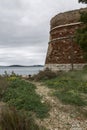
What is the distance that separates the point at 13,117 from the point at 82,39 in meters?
12.5

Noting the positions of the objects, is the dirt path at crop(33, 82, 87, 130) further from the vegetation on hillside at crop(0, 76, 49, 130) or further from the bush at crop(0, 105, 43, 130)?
the bush at crop(0, 105, 43, 130)

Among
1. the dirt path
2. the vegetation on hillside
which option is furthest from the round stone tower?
the dirt path

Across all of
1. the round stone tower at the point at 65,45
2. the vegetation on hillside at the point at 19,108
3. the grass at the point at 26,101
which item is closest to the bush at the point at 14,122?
A: the vegetation on hillside at the point at 19,108

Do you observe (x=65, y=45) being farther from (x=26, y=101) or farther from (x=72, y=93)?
(x=26, y=101)

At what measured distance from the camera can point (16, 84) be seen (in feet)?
42.2

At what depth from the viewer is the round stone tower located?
25203mm

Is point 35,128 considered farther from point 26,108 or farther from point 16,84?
point 16,84

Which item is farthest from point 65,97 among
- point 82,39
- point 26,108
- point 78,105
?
point 82,39

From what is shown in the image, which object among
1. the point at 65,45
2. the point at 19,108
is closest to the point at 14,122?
the point at 19,108

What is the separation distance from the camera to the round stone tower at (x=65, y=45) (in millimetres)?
25203

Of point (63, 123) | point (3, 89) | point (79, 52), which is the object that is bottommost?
point (63, 123)

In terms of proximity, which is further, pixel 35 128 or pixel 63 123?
pixel 63 123

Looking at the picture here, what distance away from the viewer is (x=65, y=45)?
86.3 ft

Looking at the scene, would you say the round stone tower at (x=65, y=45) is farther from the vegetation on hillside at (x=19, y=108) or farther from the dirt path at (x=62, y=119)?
the dirt path at (x=62, y=119)
